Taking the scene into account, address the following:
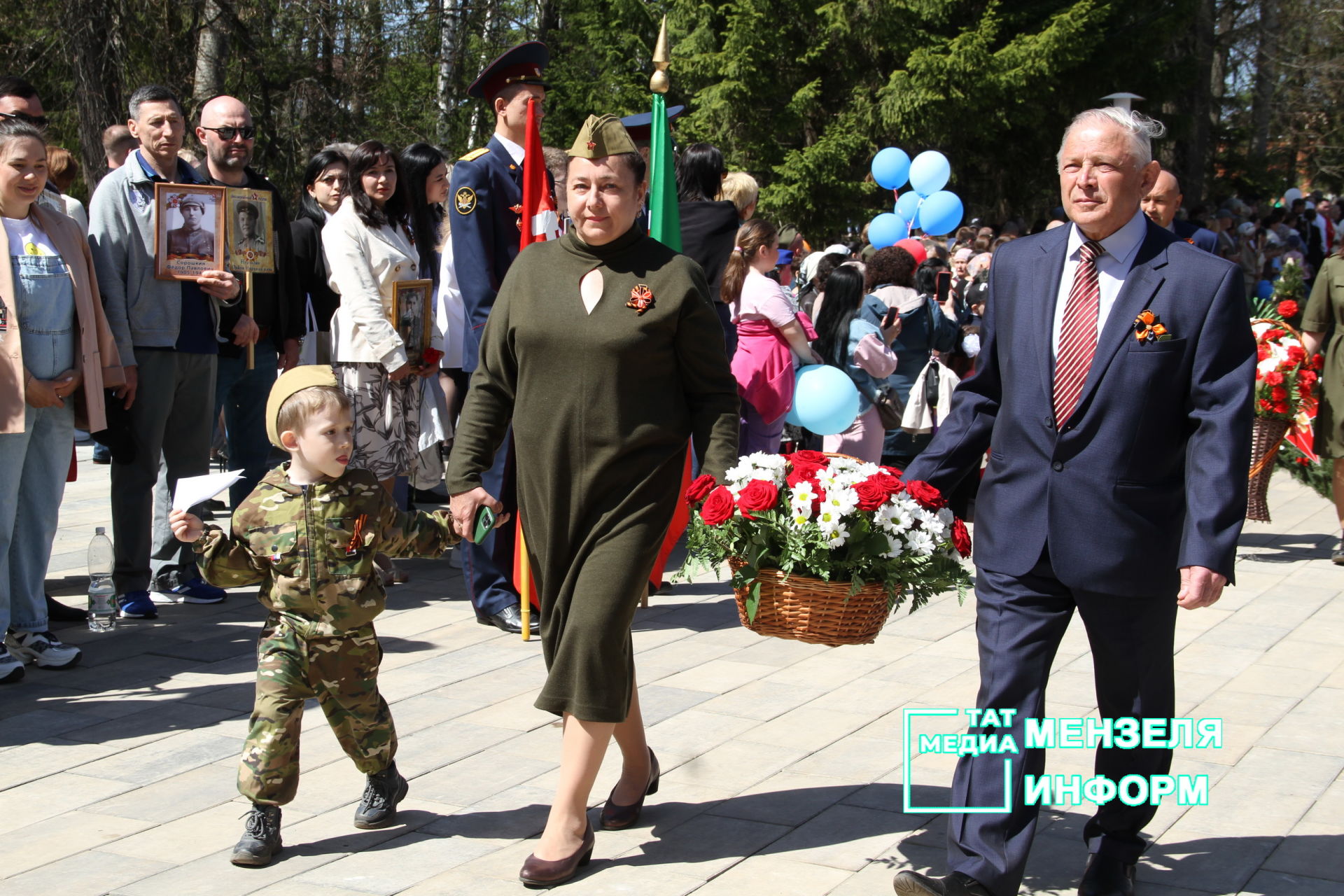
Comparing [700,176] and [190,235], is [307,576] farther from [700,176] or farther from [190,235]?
[700,176]

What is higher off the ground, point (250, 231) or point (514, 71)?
point (514, 71)

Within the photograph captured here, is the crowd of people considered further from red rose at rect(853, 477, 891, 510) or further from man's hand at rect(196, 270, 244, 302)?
red rose at rect(853, 477, 891, 510)

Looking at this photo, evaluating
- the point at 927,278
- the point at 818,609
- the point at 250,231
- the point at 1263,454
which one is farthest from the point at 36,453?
the point at 1263,454

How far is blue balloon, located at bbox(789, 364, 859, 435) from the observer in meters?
8.08

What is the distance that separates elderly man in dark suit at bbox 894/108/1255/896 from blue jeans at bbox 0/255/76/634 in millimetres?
4066

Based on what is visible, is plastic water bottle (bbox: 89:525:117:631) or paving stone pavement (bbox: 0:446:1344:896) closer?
paving stone pavement (bbox: 0:446:1344:896)

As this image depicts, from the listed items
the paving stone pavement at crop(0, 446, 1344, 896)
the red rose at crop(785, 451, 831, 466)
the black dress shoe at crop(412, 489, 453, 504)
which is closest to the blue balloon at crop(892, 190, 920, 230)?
the black dress shoe at crop(412, 489, 453, 504)

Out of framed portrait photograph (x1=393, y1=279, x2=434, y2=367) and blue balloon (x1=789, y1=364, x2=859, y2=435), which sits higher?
framed portrait photograph (x1=393, y1=279, x2=434, y2=367)

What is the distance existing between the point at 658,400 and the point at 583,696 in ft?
2.84

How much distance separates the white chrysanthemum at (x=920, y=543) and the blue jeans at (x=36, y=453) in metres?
3.81

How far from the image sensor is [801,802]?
454 cm

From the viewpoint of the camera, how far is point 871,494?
3.76 m

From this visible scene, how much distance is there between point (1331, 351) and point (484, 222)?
518 centimetres

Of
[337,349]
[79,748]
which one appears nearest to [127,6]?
[337,349]
